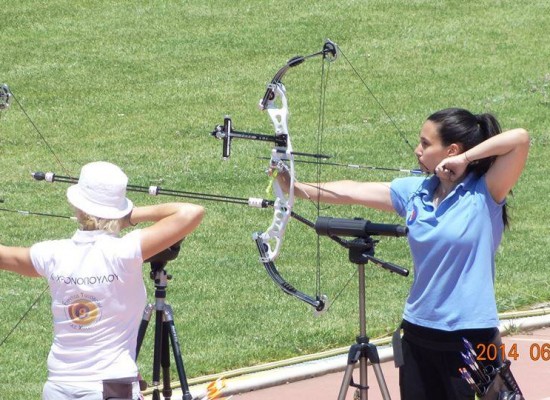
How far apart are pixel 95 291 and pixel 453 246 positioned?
4.58ft

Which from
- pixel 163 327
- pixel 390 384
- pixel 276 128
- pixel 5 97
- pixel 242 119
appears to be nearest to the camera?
pixel 163 327

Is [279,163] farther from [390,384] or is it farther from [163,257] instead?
[390,384]

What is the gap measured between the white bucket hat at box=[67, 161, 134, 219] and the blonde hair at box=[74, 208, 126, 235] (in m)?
0.02

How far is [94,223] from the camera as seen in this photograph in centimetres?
439

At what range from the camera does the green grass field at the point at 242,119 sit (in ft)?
27.6

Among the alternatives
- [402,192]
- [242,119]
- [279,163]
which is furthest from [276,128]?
[242,119]

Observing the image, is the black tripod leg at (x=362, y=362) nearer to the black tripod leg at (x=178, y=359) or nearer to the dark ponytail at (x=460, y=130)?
the dark ponytail at (x=460, y=130)

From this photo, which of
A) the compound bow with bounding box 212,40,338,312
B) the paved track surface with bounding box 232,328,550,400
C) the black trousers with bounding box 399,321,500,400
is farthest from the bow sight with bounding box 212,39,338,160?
the paved track surface with bounding box 232,328,550,400

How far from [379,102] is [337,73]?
166cm

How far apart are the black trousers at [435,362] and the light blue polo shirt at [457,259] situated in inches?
1.6

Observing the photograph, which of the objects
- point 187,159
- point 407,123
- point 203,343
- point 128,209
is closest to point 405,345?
point 128,209

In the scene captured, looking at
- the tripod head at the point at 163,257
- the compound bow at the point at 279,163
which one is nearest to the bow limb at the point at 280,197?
the compound bow at the point at 279,163

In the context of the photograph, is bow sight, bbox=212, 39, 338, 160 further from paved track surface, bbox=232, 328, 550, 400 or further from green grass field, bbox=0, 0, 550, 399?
green grass field, bbox=0, 0, 550, 399

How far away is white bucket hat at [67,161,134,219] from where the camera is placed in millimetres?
4383
